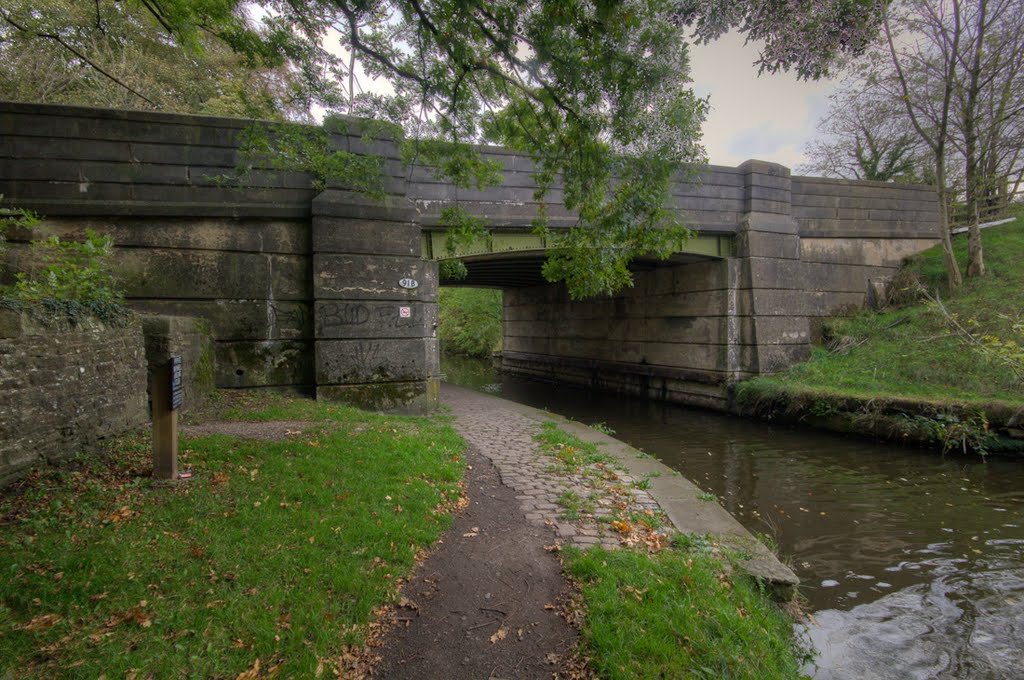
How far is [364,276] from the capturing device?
8508 millimetres

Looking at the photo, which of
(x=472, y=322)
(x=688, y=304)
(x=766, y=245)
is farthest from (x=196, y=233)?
(x=472, y=322)

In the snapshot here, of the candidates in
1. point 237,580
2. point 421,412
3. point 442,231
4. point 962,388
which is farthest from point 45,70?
point 962,388

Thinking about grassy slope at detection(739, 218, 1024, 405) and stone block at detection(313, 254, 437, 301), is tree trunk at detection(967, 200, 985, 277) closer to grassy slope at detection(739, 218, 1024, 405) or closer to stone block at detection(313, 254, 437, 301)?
grassy slope at detection(739, 218, 1024, 405)

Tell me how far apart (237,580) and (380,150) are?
743 centimetres

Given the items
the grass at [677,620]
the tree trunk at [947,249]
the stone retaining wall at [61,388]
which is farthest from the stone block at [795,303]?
the stone retaining wall at [61,388]

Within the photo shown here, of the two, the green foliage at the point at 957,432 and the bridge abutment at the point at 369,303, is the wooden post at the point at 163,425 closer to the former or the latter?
the bridge abutment at the point at 369,303

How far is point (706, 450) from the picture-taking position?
9.01 m

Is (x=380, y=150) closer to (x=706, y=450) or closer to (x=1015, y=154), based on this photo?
(x=706, y=450)

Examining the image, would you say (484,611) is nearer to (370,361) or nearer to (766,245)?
(370,361)

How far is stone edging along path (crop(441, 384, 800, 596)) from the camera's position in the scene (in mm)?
4090

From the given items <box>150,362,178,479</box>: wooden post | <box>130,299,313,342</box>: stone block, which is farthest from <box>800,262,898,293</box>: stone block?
<box>150,362,178,479</box>: wooden post

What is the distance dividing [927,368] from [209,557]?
1193cm

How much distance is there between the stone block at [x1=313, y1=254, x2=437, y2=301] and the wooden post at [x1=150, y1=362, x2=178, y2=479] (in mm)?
4060

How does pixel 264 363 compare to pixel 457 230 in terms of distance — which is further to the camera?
pixel 264 363
